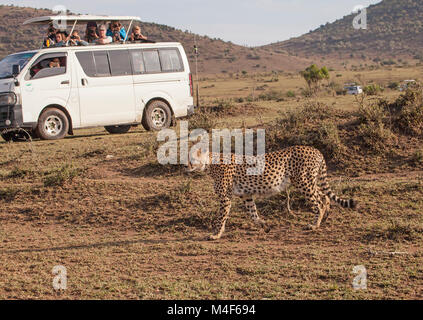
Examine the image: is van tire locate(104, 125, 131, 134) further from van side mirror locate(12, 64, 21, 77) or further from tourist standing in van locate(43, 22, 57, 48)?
van side mirror locate(12, 64, 21, 77)

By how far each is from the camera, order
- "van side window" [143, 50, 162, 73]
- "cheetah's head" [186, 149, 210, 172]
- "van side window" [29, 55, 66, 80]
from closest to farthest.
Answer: "cheetah's head" [186, 149, 210, 172] → "van side window" [29, 55, 66, 80] → "van side window" [143, 50, 162, 73]

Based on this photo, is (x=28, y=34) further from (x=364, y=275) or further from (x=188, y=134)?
(x=364, y=275)

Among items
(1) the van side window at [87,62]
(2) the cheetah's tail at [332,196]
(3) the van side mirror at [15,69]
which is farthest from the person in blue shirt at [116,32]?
(2) the cheetah's tail at [332,196]

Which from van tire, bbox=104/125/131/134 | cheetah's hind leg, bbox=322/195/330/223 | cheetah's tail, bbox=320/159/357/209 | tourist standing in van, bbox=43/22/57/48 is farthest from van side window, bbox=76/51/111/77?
cheetah's hind leg, bbox=322/195/330/223

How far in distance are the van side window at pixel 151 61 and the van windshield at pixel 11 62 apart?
2840mm

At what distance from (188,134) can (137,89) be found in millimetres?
2478

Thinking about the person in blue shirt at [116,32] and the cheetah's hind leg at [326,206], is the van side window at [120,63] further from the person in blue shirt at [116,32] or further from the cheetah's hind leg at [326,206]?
the cheetah's hind leg at [326,206]

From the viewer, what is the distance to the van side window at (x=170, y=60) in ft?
47.0

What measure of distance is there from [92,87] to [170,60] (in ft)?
7.87

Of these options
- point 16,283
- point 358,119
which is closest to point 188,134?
point 358,119

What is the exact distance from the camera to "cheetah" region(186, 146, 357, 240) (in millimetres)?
6984

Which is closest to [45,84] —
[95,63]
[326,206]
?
[95,63]

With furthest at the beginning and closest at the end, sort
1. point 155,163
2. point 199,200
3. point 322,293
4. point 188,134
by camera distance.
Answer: point 188,134
point 155,163
point 199,200
point 322,293

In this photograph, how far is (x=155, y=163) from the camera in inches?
399
